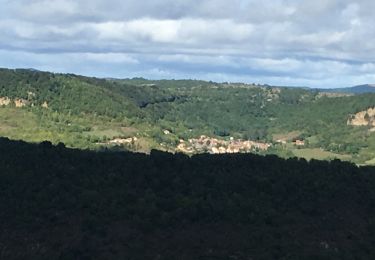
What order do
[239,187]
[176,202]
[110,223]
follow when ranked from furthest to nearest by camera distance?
[239,187] → [176,202] → [110,223]

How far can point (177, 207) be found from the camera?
334 ft

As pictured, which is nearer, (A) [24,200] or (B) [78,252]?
(B) [78,252]

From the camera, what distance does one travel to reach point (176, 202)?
103m

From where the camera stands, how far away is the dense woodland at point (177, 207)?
90562 millimetres

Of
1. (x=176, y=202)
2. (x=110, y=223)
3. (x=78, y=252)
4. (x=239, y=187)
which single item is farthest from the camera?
(x=239, y=187)

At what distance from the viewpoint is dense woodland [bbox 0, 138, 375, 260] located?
3565 inches

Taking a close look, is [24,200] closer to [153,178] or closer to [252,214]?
[153,178]

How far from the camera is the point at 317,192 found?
4444 inches

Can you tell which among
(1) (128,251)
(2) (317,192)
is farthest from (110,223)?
(2) (317,192)

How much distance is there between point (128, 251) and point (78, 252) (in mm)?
5924

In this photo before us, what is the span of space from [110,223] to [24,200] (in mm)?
13123

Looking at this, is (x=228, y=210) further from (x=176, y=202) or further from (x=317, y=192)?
(x=317, y=192)

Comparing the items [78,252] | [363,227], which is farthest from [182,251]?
[363,227]

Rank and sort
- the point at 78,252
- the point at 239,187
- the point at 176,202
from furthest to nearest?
the point at 239,187, the point at 176,202, the point at 78,252
